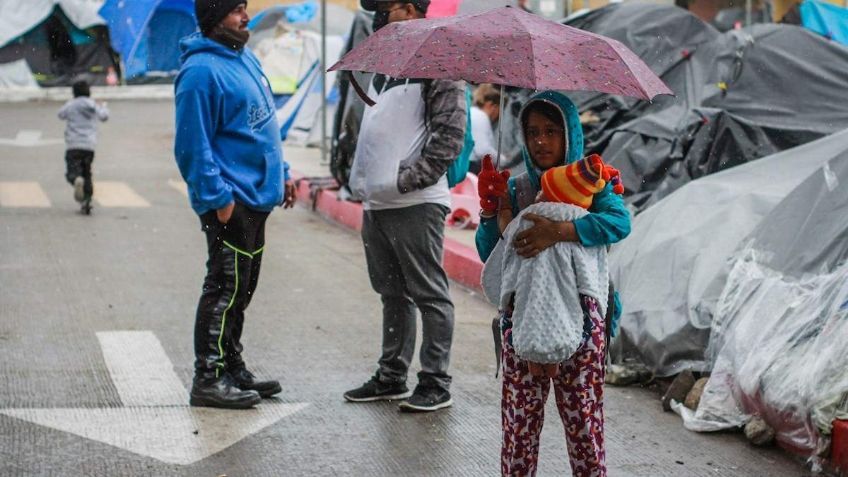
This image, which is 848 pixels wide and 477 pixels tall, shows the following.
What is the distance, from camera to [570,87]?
3.93 m

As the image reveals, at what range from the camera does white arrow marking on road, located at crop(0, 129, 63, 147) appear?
2109 cm

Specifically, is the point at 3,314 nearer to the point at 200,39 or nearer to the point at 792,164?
the point at 200,39

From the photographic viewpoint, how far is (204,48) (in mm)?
5805

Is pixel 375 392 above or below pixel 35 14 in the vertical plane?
above

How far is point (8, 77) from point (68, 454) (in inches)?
1132

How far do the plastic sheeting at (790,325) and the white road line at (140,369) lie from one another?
8.23 feet

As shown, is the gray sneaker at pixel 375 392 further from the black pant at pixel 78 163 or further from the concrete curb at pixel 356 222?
the black pant at pixel 78 163

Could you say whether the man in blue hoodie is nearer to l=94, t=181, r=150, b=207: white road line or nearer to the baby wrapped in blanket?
the baby wrapped in blanket

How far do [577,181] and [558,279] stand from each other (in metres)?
0.31

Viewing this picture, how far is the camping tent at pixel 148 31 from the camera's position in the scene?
104 feet

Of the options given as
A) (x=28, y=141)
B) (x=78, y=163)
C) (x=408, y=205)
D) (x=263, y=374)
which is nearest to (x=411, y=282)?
(x=408, y=205)

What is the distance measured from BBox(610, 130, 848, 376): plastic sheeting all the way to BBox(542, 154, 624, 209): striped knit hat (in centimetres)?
251

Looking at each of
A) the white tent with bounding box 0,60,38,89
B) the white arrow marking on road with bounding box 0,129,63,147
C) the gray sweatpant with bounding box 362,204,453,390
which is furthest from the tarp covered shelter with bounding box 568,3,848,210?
the white tent with bounding box 0,60,38,89

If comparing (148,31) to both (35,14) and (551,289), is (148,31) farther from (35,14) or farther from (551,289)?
(551,289)
